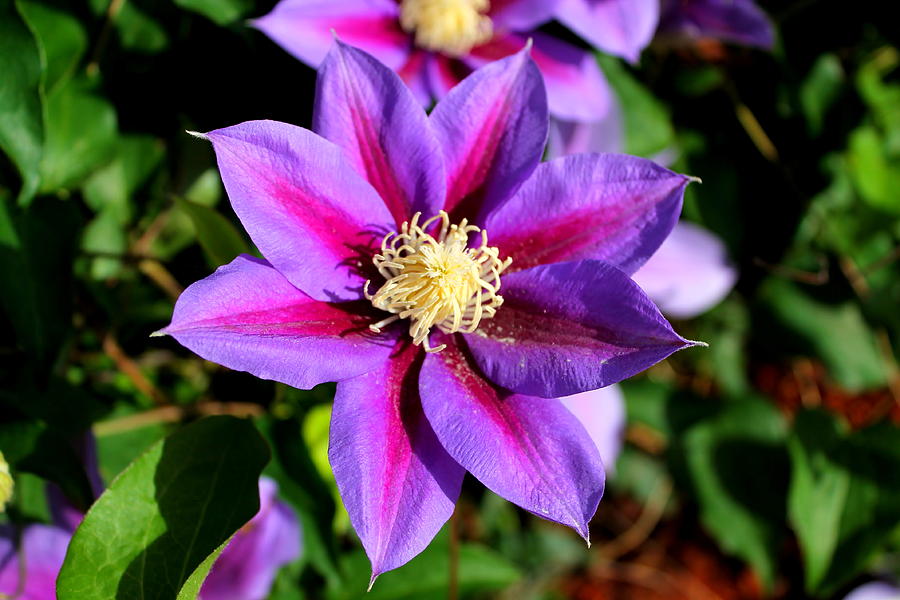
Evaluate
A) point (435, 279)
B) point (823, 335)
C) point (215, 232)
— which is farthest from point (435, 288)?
point (823, 335)

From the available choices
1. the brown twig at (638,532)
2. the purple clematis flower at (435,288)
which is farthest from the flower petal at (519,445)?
the brown twig at (638,532)

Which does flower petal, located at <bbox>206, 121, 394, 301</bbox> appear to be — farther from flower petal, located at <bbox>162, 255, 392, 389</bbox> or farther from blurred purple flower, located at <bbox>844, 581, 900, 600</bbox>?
blurred purple flower, located at <bbox>844, 581, 900, 600</bbox>

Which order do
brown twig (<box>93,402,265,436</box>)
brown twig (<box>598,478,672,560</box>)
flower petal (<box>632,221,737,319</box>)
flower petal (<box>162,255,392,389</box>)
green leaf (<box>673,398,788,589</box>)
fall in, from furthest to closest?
brown twig (<box>598,478,672,560</box>), green leaf (<box>673,398,788,589</box>), flower petal (<box>632,221,737,319</box>), brown twig (<box>93,402,265,436</box>), flower petal (<box>162,255,392,389</box>)

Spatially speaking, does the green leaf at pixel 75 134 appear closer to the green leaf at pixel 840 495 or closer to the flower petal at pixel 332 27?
the flower petal at pixel 332 27

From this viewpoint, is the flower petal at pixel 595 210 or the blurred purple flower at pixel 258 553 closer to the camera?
the flower petal at pixel 595 210

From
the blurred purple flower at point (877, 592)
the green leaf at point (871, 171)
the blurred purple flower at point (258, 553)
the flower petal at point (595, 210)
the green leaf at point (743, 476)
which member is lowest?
the blurred purple flower at point (877, 592)

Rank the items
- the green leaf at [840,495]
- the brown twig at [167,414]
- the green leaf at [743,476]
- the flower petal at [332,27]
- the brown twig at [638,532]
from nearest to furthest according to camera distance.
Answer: the flower petal at [332,27]
the brown twig at [167,414]
the green leaf at [840,495]
the green leaf at [743,476]
the brown twig at [638,532]

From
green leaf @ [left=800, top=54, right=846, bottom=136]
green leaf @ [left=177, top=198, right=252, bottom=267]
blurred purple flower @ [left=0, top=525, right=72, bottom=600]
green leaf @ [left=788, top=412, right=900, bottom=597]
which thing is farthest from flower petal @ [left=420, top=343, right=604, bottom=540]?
green leaf @ [left=800, top=54, right=846, bottom=136]
